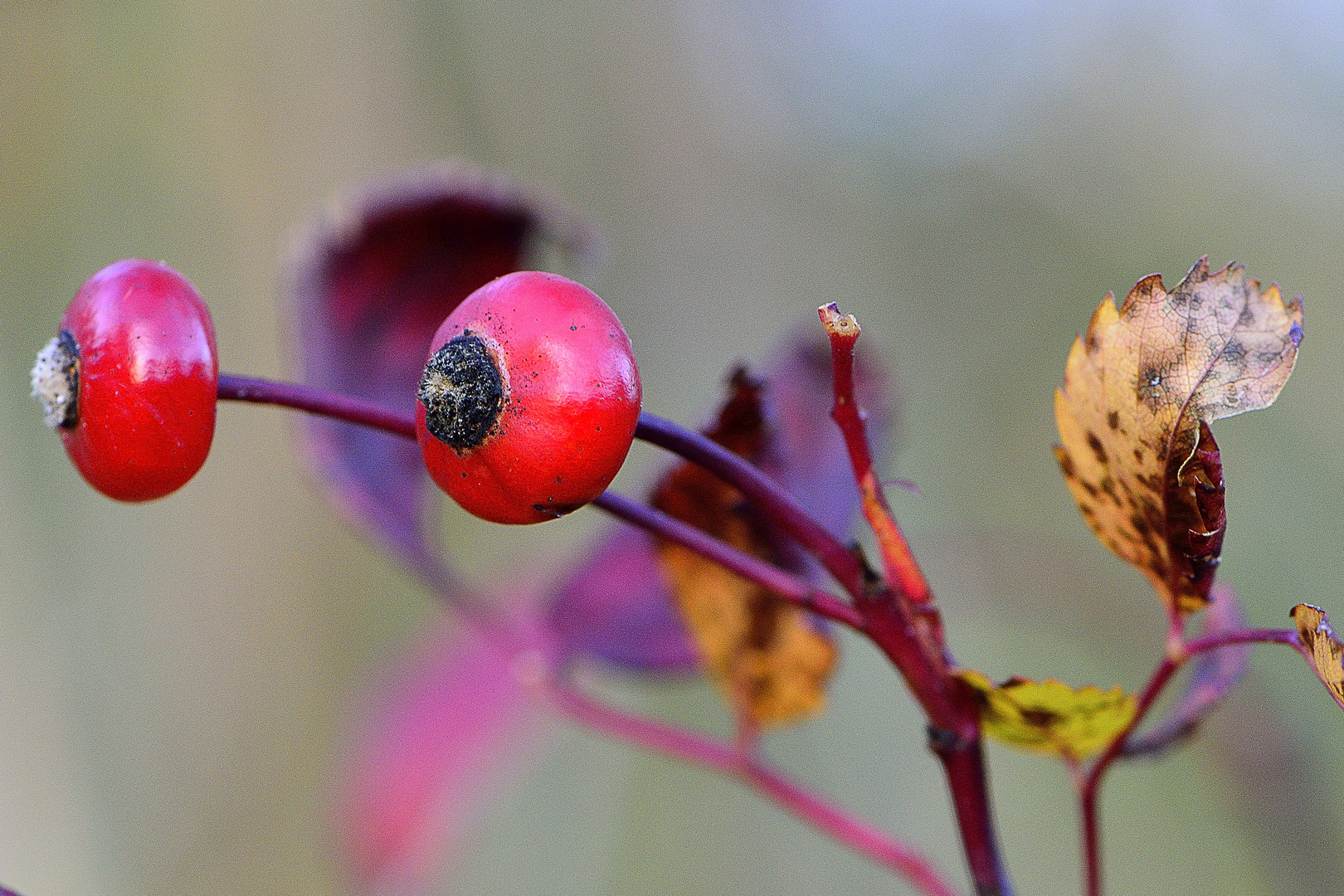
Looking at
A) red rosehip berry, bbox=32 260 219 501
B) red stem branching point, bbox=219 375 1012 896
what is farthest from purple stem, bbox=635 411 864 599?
red rosehip berry, bbox=32 260 219 501

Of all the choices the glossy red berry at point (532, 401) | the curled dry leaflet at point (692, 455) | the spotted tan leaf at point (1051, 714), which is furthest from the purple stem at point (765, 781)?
the glossy red berry at point (532, 401)

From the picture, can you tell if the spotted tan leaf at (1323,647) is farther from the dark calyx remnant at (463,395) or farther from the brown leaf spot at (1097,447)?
Result: the dark calyx remnant at (463,395)

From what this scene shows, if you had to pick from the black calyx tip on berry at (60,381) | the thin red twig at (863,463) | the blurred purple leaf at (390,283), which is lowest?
the black calyx tip on berry at (60,381)

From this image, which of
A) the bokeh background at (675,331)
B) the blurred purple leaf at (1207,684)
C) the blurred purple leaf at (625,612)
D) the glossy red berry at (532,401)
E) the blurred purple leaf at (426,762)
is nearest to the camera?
the glossy red berry at (532,401)

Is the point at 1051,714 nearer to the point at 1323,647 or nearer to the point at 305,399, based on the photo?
the point at 1323,647

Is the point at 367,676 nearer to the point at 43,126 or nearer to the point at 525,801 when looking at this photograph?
the point at 525,801

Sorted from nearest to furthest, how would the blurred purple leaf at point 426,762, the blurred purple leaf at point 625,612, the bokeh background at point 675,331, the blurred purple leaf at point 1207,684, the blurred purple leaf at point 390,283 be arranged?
the blurred purple leaf at point 1207,684 → the blurred purple leaf at point 390,283 → the blurred purple leaf at point 625,612 → the blurred purple leaf at point 426,762 → the bokeh background at point 675,331

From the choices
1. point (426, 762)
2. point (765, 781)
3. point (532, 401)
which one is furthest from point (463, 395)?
point (426, 762)
